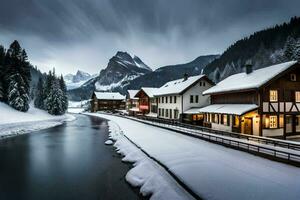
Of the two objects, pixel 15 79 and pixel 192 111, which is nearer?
pixel 192 111

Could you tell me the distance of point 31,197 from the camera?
12914mm

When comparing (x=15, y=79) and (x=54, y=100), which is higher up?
(x=15, y=79)

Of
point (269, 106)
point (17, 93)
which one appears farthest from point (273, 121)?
point (17, 93)

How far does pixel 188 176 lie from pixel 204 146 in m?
8.97

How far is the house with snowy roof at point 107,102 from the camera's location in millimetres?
110938

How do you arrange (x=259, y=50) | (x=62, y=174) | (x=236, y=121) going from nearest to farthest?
(x=62, y=174) < (x=236, y=121) < (x=259, y=50)

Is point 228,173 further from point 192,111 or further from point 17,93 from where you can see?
point 17,93

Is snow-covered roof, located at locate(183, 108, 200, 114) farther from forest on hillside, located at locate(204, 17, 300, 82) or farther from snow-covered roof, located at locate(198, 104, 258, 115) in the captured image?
forest on hillside, located at locate(204, 17, 300, 82)

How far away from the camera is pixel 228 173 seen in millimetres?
14141

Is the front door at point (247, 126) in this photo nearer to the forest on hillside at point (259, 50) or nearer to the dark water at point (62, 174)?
the dark water at point (62, 174)

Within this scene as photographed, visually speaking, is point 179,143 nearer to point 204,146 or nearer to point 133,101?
point 204,146

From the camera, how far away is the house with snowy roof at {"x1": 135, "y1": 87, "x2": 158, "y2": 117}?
57.4 m

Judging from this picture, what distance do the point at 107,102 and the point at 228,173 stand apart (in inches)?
4054

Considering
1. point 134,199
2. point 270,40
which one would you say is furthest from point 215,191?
point 270,40
